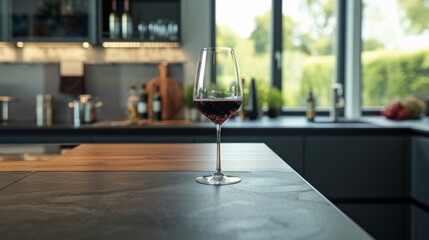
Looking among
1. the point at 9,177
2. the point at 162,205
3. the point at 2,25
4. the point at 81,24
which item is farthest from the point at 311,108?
the point at 162,205

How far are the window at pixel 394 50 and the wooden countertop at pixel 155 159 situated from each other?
8.16 feet

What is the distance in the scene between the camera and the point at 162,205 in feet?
2.69

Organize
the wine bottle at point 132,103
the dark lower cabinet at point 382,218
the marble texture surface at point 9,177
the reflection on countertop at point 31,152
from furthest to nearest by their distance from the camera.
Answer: the wine bottle at point 132,103
the dark lower cabinet at point 382,218
the reflection on countertop at point 31,152
the marble texture surface at point 9,177

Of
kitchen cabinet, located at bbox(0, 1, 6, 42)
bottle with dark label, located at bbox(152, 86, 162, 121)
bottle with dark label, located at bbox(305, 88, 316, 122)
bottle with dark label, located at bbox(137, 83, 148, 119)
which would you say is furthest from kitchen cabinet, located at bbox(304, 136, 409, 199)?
kitchen cabinet, located at bbox(0, 1, 6, 42)

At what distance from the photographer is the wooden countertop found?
1.22 meters

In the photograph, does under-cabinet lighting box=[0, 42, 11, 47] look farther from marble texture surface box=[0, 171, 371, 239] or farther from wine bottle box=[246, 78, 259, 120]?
marble texture surface box=[0, 171, 371, 239]

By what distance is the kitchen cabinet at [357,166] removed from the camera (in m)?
3.09

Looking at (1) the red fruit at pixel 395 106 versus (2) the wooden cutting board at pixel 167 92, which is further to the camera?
(2) the wooden cutting board at pixel 167 92

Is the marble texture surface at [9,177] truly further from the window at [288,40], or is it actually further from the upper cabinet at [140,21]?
the window at [288,40]

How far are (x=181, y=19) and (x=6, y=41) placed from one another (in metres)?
1.12

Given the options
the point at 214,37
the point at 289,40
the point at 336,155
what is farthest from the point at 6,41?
the point at 336,155

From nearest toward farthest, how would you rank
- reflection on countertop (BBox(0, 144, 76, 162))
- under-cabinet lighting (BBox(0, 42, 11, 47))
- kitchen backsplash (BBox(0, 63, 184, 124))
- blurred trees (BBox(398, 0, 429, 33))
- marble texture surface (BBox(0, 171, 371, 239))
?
marble texture surface (BBox(0, 171, 371, 239)) → reflection on countertop (BBox(0, 144, 76, 162)) → under-cabinet lighting (BBox(0, 42, 11, 47)) → kitchen backsplash (BBox(0, 63, 184, 124)) → blurred trees (BBox(398, 0, 429, 33))

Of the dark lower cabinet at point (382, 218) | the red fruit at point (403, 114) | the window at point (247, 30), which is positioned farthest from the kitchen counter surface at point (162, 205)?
the window at point (247, 30)

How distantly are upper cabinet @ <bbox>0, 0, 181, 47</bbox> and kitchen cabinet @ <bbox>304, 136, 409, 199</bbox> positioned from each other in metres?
1.19
